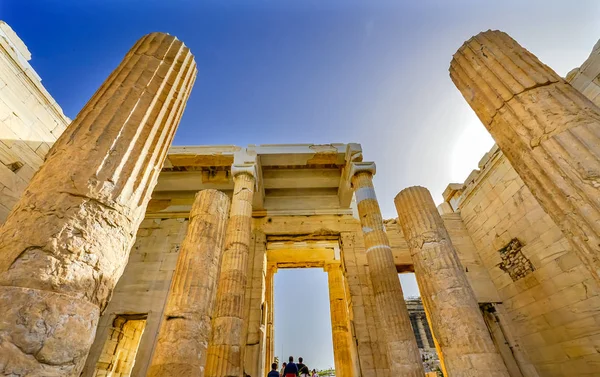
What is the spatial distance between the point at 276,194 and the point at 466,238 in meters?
8.15

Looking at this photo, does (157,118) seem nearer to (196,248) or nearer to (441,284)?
(196,248)

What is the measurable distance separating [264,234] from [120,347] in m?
6.66

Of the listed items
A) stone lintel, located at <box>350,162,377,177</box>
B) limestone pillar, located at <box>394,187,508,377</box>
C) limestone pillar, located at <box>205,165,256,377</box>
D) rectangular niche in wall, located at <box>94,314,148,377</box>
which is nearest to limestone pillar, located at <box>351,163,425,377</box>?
stone lintel, located at <box>350,162,377,177</box>

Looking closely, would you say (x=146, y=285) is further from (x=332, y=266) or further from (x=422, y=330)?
(x=422, y=330)

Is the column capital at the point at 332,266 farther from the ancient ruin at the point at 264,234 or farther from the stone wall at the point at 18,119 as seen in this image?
the stone wall at the point at 18,119

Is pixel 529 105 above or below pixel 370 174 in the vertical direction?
below

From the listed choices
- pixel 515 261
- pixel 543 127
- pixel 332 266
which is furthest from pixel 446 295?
pixel 332 266

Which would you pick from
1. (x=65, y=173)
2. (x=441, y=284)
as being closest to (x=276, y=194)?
(x=441, y=284)

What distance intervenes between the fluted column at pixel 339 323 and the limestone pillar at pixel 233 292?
6922 mm

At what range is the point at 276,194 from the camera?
13.0 metres

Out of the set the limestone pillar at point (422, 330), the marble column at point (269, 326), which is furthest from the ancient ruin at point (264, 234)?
the limestone pillar at point (422, 330)

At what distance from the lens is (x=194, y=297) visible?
16.6 ft

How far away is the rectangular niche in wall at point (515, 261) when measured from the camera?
8.79 meters

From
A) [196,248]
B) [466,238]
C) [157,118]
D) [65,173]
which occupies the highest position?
[466,238]
